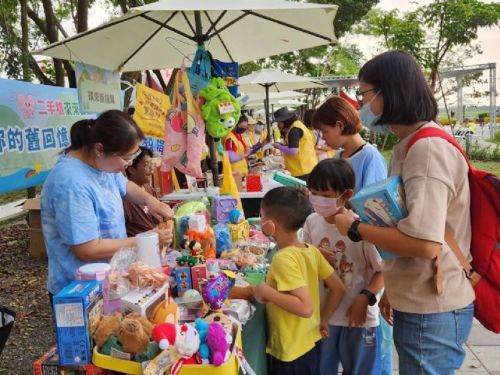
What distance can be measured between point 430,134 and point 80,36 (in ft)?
9.76

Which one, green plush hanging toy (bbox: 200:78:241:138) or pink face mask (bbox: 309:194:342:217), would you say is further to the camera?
green plush hanging toy (bbox: 200:78:241:138)

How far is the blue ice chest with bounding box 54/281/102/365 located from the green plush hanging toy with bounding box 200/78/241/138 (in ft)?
7.54

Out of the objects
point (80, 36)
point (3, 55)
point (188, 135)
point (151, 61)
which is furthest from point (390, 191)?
point (3, 55)

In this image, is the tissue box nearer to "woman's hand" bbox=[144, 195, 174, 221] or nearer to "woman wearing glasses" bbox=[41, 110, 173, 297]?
"woman's hand" bbox=[144, 195, 174, 221]

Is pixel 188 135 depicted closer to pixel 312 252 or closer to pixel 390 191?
pixel 312 252

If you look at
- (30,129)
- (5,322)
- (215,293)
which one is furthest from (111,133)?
(30,129)

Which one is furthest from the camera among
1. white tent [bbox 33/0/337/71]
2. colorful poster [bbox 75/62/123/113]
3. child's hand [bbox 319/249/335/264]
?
→ colorful poster [bbox 75/62/123/113]

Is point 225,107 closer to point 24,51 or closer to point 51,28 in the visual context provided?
point 24,51

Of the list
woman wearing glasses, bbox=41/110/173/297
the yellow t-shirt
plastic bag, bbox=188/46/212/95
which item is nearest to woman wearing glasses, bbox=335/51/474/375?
the yellow t-shirt

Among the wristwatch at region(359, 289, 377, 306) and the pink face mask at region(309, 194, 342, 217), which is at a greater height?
the pink face mask at region(309, 194, 342, 217)

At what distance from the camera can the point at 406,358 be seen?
1645 mm

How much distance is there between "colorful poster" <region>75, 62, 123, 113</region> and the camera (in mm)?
4062

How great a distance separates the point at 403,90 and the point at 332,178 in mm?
672

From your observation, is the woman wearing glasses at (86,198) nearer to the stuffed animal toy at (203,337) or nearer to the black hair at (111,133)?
the black hair at (111,133)
